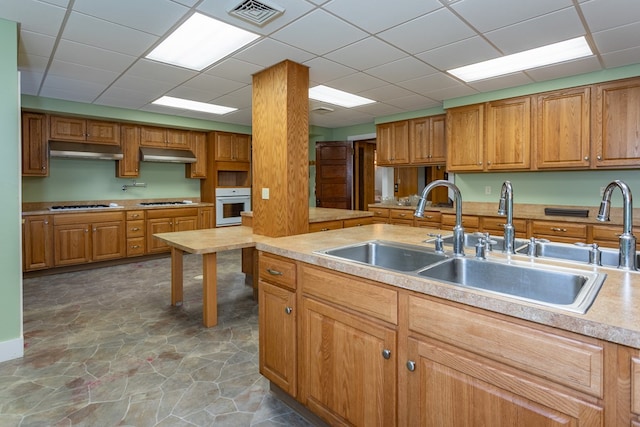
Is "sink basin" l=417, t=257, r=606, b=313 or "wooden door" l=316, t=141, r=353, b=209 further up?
"wooden door" l=316, t=141, r=353, b=209

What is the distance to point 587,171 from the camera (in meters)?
4.02

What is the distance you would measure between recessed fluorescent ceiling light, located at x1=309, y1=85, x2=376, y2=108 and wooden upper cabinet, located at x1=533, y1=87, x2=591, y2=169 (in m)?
2.13

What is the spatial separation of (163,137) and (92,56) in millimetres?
2915

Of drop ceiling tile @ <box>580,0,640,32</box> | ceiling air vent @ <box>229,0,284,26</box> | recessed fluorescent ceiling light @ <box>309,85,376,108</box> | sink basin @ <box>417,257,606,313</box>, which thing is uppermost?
recessed fluorescent ceiling light @ <box>309,85,376,108</box>

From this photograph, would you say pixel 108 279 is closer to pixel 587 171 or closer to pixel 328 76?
pixel 328 76

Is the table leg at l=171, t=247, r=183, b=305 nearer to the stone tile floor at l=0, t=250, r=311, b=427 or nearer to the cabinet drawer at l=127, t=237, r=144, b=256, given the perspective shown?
the stone tile floor at l=0, t=250, r=311, b=427


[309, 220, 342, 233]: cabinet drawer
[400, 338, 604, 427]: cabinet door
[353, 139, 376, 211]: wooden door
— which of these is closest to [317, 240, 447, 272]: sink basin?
[400, 338, 604, 427]: cabinet door

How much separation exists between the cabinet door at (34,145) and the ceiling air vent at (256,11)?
4.11 meters

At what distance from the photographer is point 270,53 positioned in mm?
3051

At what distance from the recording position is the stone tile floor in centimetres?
190

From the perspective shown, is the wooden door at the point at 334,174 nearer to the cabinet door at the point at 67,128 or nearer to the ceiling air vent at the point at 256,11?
the cabinet door at the point at 67,128

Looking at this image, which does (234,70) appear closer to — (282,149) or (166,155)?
→ (282,149)

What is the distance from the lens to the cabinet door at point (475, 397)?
95 cm

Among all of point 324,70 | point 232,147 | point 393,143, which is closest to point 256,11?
point 324,70
